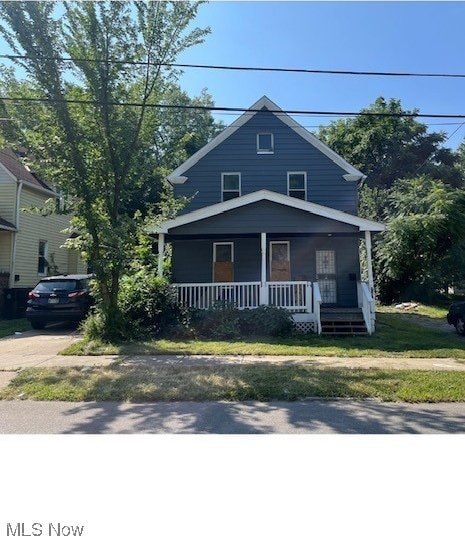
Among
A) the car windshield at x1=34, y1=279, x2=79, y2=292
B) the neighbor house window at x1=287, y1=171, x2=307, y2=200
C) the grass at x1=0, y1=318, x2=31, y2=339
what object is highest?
the neighbor house window at x1=287, y1=171, x2=307, y2=200

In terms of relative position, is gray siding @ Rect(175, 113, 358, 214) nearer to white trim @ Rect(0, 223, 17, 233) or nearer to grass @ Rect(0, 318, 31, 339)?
grass @ Rect(0, 318, 31, 339)

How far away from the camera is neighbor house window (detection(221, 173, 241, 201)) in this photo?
16906 mm

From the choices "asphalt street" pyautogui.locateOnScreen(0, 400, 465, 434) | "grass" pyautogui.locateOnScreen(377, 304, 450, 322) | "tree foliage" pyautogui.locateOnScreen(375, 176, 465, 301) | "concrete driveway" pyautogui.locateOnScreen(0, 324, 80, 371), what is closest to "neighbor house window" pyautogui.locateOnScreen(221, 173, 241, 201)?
"concrete driveway" pyautogui.locateOnScreen(0, 324, 80, 371)

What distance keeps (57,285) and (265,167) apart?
9263mm

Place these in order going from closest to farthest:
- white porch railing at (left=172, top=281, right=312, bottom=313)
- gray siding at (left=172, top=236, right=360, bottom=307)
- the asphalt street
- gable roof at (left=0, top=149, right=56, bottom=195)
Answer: the asphalt street < white porch railing at (left=172, top=281, right=312, bottom=313) < gray siding at (left=172, top=236, right=360, bottom=307) < gable roof at (left=0, top=149, right=56, bottom=195)

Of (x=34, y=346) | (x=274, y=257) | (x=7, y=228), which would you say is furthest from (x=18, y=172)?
(x=274, y=257)

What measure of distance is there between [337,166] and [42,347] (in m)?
12.8

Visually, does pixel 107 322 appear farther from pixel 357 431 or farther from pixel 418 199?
pixel 418 199

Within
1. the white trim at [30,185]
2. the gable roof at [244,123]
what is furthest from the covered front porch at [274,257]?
the white trim at [30,185]

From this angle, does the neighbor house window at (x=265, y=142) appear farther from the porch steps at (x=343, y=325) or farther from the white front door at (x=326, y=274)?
the porch steps at (x=343, y=325)

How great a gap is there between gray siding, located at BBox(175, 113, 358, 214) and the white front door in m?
2.39

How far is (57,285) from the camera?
1329cm

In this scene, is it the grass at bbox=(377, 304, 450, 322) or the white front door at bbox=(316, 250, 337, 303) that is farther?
the grass at bbox=(377, 304, 450, 322)

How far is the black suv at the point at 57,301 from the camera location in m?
13.1
